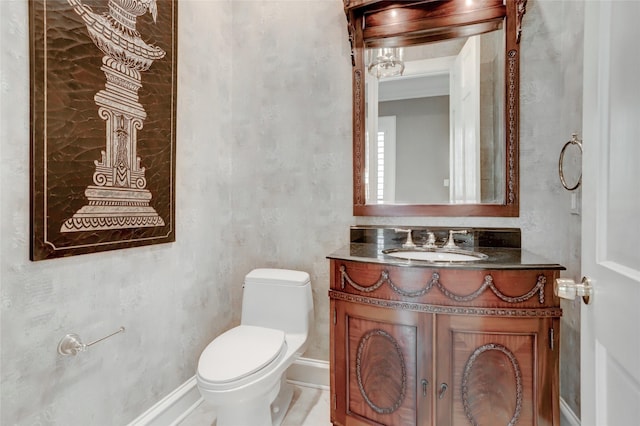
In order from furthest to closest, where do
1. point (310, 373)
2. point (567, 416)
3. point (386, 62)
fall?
1. point (310, 373)
2. point (386, 62)
3. point (567, 416)

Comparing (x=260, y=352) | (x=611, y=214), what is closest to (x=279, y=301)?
(x=260, y=352)

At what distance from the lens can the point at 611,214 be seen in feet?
2.09

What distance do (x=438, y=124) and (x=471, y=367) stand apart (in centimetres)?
120

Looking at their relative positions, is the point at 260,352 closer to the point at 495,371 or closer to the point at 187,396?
the point at 187,396

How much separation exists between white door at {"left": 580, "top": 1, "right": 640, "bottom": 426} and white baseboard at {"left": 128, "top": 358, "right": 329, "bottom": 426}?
1473 millimetres

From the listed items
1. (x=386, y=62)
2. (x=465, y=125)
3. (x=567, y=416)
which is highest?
(x=386, y=62)

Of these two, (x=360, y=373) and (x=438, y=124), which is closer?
(x=360, y=373)

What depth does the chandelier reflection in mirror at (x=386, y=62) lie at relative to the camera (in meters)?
1.85

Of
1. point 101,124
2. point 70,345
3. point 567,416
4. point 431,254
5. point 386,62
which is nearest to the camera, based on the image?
point 70,345

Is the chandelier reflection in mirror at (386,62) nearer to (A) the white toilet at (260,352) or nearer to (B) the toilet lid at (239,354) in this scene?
(A) the white toilet at (260,352)

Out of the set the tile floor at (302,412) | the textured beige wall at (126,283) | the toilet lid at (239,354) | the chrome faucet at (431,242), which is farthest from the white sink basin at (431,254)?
the textured beige wall at (126,283)

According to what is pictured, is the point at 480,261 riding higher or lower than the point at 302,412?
higher

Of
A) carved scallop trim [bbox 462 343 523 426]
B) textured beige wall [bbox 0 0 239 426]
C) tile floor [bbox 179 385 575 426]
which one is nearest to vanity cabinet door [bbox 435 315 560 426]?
carved scallop trim [bbox 462 343 523 426]

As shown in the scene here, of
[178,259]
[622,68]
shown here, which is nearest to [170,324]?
[178,259]
